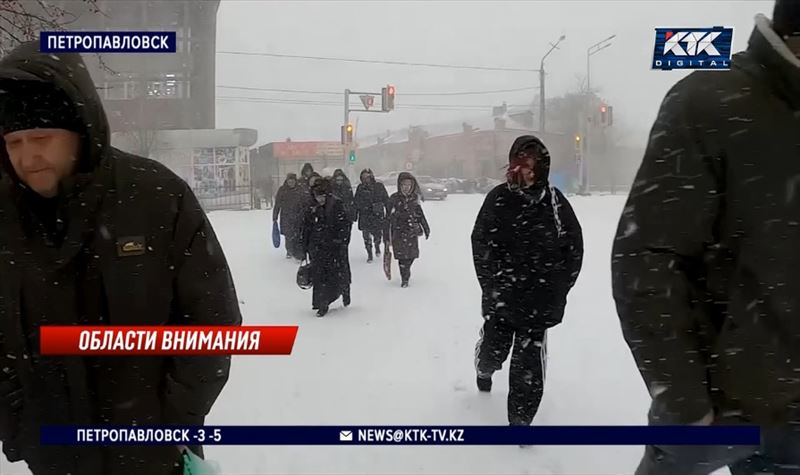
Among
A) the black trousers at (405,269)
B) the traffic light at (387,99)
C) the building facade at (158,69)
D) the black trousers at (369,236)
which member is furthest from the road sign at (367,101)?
the black trousers at (369,236)

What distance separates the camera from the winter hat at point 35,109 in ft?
4.73

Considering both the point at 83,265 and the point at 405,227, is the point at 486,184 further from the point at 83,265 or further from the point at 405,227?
the point at 405,227

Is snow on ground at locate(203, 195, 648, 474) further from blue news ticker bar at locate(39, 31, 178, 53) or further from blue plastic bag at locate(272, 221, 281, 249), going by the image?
blue news ticker bar at locate(39, 31, 178, 53)

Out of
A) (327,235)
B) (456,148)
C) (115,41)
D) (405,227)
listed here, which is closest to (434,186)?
(456,148)

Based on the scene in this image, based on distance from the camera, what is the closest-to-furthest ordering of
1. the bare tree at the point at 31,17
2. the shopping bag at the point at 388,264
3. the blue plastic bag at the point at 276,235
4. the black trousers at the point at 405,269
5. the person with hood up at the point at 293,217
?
the bare tree at the point at 31,17 → the blue plastic bag at the point at 276,235 → the person with hood up at the point at 293,217 → the black trousers at the point at 405,269 → the shopping bag at the point at 388,264

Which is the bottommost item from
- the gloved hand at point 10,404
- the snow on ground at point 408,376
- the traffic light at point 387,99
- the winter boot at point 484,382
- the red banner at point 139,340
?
the winter boot at point 484,382

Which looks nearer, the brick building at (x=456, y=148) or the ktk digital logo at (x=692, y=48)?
the ktk digital logo at (x=692, y=48)

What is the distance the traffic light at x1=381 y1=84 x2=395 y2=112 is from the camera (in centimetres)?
213

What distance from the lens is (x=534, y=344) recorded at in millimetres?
2715

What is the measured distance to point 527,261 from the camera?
8.89 feet

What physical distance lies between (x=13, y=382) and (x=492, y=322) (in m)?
2.03

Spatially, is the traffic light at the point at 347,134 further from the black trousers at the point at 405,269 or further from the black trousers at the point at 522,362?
the black trousers at the point at 405,269

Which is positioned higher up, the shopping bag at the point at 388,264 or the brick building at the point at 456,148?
the brick building at the point at 456,148

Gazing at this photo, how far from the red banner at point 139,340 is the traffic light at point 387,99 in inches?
37.8
